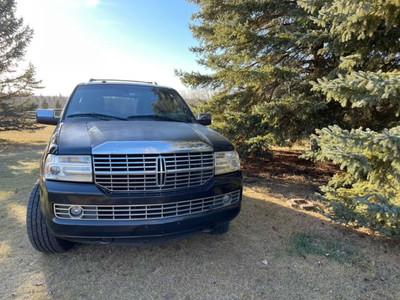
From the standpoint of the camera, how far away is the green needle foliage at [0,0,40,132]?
1348 centimetres

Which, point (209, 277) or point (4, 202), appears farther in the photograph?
point (4, 202)

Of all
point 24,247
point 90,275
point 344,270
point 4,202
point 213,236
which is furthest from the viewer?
point 4,202

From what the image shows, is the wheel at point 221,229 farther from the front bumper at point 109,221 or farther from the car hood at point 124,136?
the car hood at point 124,136

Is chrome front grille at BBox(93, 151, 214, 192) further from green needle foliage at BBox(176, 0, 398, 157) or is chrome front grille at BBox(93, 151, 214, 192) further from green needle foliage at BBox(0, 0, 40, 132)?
green needle foliage at BBox(0, 0, 40, 132)

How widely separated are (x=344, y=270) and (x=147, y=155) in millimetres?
2344

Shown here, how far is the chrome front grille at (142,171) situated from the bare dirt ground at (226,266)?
917 mm

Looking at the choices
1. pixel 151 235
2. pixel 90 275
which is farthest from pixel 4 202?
pixel 151 235

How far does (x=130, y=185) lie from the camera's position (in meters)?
2.21

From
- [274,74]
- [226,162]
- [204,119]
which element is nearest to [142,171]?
[226,162]

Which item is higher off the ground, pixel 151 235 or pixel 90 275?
pixel 151 235

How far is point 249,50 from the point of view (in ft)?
17.3

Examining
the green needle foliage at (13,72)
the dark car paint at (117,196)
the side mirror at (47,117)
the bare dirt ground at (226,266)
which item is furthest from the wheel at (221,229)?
the green needle foliage at (13,72)

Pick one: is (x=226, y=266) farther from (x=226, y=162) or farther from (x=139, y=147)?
(x=139, y=147)

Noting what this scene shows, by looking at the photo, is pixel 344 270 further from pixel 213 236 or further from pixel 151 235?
pixel 151 235
